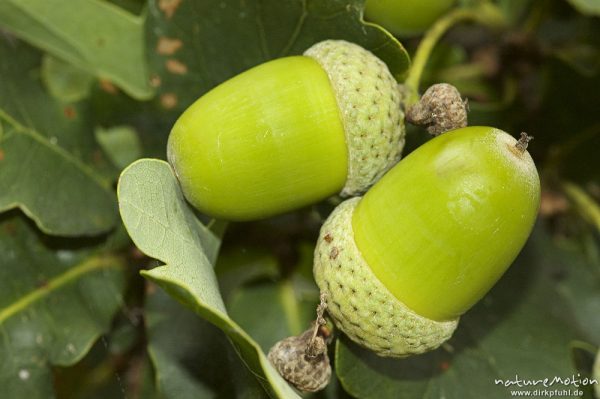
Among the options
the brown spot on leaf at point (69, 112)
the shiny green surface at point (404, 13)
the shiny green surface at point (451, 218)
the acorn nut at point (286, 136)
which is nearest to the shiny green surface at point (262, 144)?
the acorn nut at point (286, 136)

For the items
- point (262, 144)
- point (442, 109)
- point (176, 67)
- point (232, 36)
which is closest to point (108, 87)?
point (176, 67)

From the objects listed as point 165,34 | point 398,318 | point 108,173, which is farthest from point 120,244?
point 398,318

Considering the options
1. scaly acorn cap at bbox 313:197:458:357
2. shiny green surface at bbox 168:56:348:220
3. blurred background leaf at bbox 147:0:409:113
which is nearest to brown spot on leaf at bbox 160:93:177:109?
blurred background leaf at bbox 147:0:409:113

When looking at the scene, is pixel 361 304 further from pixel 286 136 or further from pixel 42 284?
pixel 42 284

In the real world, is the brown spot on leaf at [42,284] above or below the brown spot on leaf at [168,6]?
below

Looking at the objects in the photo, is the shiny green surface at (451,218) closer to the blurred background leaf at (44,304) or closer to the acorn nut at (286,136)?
the acorn nut at (286,136)

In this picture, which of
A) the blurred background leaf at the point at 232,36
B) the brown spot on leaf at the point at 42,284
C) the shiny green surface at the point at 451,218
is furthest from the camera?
the brown spot on leaf at the point at 42,284

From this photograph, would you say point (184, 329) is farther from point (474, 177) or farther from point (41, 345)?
point (474, 177)
